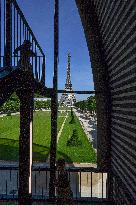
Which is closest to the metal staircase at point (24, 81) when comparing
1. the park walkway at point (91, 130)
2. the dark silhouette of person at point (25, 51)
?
the dark silhouette of person at point (25, 51)

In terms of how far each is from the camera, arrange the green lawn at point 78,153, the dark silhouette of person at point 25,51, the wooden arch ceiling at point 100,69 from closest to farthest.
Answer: the dark silhouette of person at point 25,51
the wooden arch ceiling at point 100,69
the green lawn at point 78,153

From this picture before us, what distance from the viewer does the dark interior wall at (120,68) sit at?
5926 millimetres

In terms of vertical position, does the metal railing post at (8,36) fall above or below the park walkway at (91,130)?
above

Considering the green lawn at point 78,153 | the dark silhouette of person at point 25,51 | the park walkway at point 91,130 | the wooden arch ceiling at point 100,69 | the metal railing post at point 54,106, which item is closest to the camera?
the dark silhouette of person at point 25,51

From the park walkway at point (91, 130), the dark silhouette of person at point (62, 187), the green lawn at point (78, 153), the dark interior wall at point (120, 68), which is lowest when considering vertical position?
the green lawn at point (78, 153)

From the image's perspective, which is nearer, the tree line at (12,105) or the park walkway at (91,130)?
the tree line at (12,105)

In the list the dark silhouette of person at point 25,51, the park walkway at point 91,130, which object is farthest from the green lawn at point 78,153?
the dark silhouette of person at point 25,51

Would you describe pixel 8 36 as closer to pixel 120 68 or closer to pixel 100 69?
pixel 120 68

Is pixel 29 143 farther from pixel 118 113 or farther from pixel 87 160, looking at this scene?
pixel 87 160

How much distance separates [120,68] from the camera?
7.09m

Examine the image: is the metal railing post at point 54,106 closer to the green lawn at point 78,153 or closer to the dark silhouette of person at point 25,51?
the dark silhouette of person at point 25,51

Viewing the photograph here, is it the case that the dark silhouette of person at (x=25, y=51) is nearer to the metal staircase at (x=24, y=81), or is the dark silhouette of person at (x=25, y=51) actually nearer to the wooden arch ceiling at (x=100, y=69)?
the metal staircase at (x=24, y=81)

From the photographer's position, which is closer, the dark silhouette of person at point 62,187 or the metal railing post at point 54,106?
the dark silhouette of person at point 62,187

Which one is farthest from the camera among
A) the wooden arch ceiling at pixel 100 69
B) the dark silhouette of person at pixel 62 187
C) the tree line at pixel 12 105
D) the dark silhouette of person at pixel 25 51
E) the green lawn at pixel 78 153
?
the green lawn at pixel 78 153
